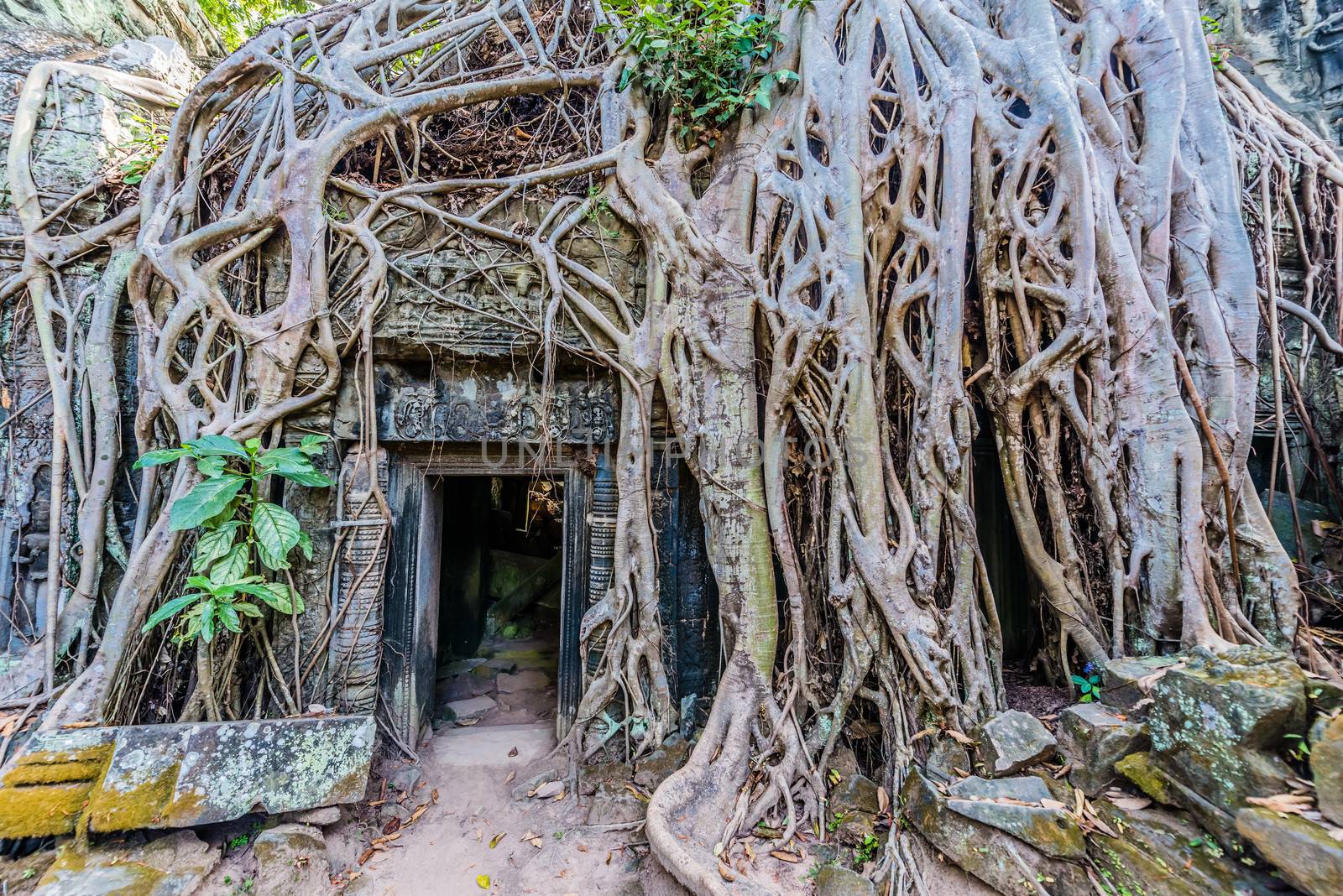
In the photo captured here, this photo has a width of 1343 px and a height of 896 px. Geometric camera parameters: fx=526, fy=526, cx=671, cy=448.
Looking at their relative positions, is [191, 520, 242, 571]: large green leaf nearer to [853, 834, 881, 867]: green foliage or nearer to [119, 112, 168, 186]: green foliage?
[119, 112, 168, 186]: green foliage

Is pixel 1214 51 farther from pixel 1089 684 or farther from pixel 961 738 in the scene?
pixel 961 738

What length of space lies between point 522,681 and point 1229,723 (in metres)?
3.90

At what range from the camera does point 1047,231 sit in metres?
2.40

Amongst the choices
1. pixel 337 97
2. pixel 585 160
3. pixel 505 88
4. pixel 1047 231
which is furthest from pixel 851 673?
pixel 337 97

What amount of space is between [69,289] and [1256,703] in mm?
5491

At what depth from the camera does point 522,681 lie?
13.4 ft

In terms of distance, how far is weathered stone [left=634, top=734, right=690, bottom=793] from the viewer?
8.58 feet

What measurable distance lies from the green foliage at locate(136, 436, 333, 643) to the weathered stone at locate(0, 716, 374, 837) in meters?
0.45

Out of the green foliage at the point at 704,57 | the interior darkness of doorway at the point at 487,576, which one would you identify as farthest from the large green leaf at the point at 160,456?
the green foliage at the point at 704,57

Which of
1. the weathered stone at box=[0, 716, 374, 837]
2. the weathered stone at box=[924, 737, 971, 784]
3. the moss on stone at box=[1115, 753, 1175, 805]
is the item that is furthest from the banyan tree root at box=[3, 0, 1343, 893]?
the moss on stone at box=[1115, 753, 1175, 805]

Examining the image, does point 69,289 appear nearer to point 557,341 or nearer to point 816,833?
point 557,341

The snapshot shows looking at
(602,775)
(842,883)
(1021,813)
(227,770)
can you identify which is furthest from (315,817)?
(1021,813)

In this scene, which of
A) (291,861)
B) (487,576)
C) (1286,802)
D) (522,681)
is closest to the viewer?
(1286,802)

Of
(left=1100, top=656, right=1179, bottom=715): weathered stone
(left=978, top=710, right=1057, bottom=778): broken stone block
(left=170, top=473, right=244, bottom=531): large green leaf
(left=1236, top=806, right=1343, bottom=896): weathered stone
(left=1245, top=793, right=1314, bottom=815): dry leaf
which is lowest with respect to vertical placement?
(left=978, top=710, right=1057, bottom=778): broken stone block
